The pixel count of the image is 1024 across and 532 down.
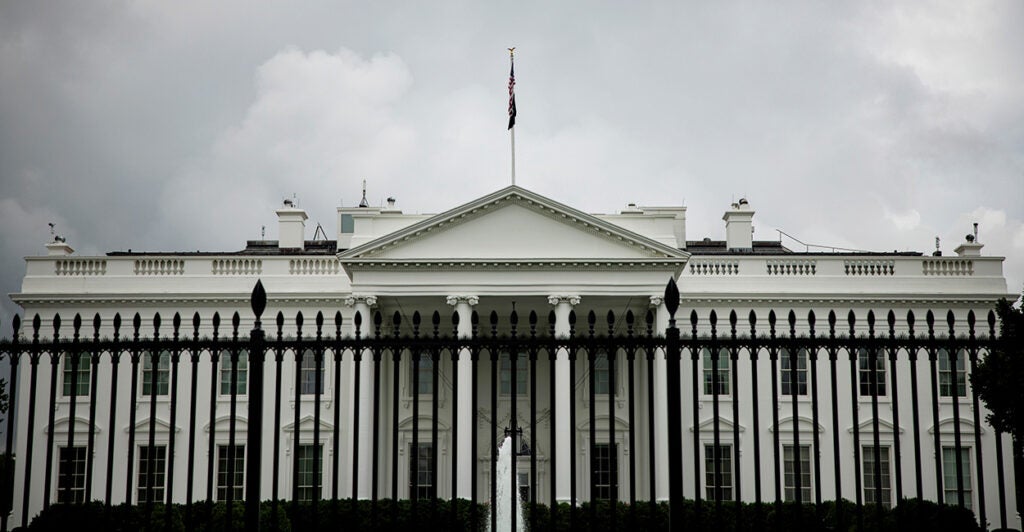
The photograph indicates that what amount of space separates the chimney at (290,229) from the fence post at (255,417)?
116ft

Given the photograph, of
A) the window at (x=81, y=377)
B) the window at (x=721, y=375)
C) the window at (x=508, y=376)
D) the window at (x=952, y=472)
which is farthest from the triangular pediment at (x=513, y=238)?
the window at (x=952, y=472)

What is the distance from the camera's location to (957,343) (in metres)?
7.36

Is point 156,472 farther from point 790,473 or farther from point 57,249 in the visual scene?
point 790,473

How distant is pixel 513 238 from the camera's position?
32.4m

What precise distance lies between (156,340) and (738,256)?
3037 centimetres

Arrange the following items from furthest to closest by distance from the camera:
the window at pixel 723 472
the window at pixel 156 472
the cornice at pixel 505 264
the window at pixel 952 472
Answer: the window at pixel 156 472 < the window at pixel 723 472 < the cornice at pixel 505 264 < the window at pixel 952 472

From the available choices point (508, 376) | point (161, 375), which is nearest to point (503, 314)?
point (508, 376)

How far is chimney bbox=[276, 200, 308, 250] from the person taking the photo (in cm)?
4203

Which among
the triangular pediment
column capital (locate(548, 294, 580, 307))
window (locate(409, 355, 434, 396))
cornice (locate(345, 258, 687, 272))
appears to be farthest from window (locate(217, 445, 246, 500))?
column capital (locate(548, 294, 580, 307))

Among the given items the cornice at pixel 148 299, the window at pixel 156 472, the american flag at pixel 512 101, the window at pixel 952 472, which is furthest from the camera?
the cornice at pixel 148 299

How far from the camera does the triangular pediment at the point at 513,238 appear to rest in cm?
3159

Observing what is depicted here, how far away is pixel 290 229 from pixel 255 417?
3572 centimetres

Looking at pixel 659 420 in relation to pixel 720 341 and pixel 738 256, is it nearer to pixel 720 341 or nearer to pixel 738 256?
pixel 738 256

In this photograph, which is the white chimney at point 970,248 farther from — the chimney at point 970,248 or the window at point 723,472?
the window at point 723,472
